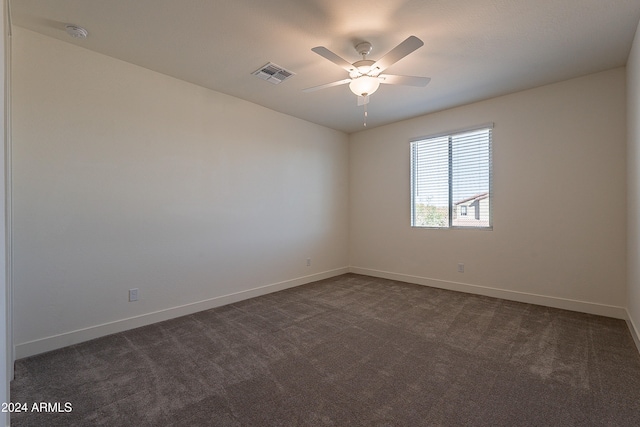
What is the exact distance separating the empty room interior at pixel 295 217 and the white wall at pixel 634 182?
0.17 feet

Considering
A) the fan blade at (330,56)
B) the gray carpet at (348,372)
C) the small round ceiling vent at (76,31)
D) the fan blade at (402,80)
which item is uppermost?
the small round ceiling vent at (76,31)

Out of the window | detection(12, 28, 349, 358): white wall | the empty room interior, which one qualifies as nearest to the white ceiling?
the empty room interior

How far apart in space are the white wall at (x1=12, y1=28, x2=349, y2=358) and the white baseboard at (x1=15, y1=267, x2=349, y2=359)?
0.01 m

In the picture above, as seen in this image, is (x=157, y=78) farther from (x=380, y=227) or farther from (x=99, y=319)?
(x=380, y=227)

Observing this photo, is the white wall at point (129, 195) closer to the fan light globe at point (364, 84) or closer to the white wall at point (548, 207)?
the fan light globe at point (364, 84)

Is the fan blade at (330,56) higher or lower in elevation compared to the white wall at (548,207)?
higher

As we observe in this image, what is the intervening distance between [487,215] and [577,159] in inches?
45.3

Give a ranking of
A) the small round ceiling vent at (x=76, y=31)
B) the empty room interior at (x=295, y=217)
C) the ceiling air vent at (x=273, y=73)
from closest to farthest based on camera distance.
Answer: the empty room interior at (x=295, y=217), the small round ceiling vent at (x=76, y=31), the ceiling air vent at (x=273, y=73)

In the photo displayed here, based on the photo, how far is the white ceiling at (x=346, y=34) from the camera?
2149mm

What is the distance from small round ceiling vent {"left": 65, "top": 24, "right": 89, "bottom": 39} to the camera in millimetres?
2338


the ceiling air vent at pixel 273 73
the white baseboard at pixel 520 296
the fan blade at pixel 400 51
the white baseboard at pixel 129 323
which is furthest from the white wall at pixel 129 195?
the fan blade at pixel 400 51

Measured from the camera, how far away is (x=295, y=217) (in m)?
4.63

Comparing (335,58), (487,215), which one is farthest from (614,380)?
(335,58)

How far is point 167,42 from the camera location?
8.47ft
